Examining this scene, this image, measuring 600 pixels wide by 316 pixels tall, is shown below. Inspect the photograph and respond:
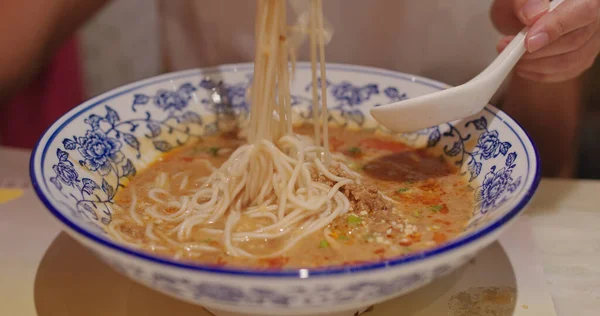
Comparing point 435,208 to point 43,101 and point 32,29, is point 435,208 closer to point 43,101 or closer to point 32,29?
point 32,29

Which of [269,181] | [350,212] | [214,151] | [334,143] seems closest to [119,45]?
[214,151]

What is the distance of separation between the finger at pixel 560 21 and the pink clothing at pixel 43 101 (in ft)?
7.36

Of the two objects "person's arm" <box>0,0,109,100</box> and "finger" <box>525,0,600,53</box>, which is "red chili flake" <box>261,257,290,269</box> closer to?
"finger" <box>525,0,600,53</box>

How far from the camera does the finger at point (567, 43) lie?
54.1 inches

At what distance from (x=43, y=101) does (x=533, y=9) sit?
2.38 metres

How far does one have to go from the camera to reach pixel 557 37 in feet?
4.25

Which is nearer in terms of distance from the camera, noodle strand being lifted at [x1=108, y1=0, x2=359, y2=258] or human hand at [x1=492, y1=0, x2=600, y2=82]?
noodle strand being lifted at [x1=108, y1=0, x2=359, y2=258]

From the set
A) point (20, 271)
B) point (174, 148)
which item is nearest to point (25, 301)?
point (20, 271)

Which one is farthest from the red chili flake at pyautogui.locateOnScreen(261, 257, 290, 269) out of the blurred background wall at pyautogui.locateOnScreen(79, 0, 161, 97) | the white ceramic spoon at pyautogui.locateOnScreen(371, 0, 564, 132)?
the blurred background wall at pyautogui.locateOnScreen(79, 0, 161, 97)

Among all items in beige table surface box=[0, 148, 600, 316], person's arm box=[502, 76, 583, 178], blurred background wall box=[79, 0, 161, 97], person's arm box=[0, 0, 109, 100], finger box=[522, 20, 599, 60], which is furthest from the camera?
blurred background wall box=[79, 0, 161, 97]

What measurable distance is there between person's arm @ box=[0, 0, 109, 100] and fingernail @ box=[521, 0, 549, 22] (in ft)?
5.33

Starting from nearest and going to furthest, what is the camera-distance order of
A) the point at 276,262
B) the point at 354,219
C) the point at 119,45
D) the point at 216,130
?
the point at 276,262, the point at 354,219, the point at 216,130, the point at 119,45

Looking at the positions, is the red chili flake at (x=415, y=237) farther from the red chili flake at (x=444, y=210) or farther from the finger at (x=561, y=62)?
the finger at (x=561, y=62)

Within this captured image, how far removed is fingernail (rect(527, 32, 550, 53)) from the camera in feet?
4.21
